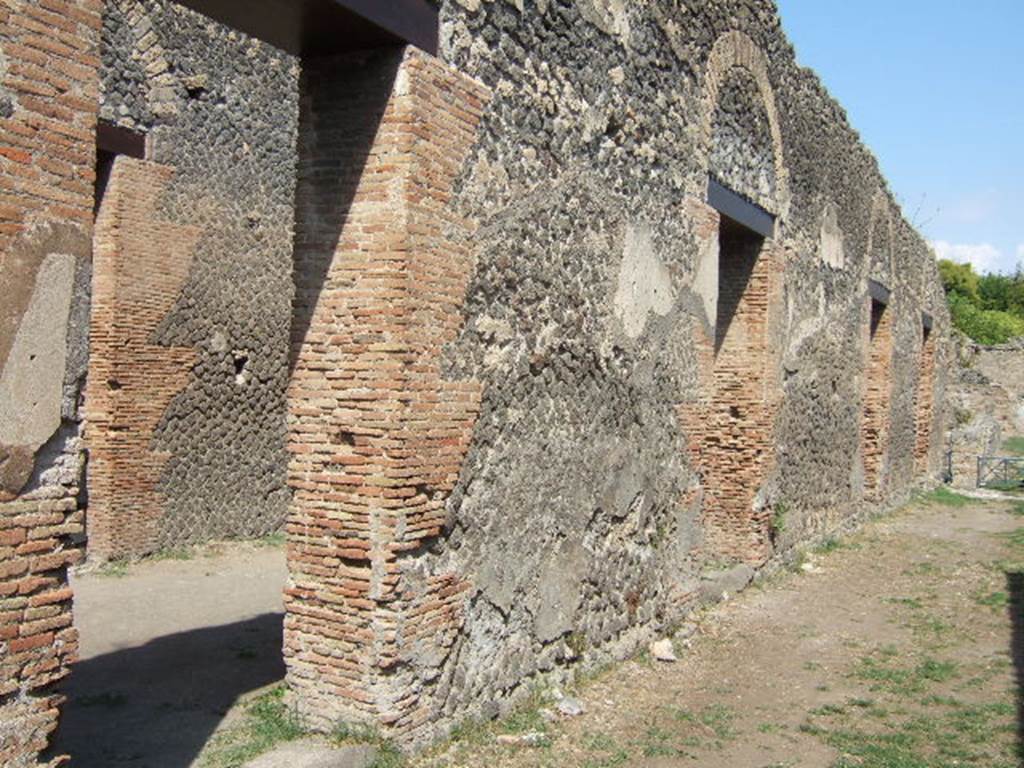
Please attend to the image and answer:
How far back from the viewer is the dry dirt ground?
4.61m

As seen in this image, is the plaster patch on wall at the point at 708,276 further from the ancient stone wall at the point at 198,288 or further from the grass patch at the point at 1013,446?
the grass patch at the point at 1013,446

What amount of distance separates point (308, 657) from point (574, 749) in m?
1.33

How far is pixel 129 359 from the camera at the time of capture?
9.39 m

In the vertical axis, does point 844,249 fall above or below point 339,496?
above

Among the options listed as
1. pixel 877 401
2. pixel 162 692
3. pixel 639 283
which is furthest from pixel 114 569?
pixel 877 401

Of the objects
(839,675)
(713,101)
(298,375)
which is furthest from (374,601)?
(713,101)

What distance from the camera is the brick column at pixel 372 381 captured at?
4230mm

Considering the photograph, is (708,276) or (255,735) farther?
(708,276)

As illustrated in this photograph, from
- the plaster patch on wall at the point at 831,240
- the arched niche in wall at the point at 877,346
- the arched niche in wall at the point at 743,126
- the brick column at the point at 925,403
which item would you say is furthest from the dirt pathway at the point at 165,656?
the brick column at the point at 925,403

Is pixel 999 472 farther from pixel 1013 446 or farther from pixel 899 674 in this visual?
pixel 899 674

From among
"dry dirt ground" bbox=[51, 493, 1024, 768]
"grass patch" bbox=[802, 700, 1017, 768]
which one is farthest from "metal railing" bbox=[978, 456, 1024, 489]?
"grass patch" bbox=[802, 700, 1017, 768]

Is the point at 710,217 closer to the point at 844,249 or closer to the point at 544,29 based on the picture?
the point at 544,29

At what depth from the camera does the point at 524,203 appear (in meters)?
5.00

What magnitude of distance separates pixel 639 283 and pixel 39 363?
3926 mm
